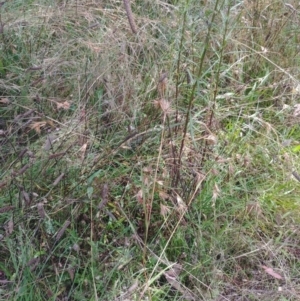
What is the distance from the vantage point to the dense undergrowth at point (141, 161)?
1786 millimetres

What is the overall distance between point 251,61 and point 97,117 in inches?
33.0

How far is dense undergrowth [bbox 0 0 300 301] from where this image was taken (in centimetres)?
179

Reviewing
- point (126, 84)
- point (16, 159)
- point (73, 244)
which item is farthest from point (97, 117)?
point (73, 244)

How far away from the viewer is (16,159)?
1949 millimetres

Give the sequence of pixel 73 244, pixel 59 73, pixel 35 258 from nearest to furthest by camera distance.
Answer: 1. pixel 35 258
2. pixel 73 244
3. pixel 59 73

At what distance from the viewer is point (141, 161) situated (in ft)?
6.48

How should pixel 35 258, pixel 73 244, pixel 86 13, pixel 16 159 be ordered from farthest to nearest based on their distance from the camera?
pixel 86 13 → pixel 16 159 → pixel 73 244 → pixel 35 258

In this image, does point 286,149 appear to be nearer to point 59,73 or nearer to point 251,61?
point 251,61

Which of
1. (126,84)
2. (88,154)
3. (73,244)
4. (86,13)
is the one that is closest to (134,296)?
(73,244)

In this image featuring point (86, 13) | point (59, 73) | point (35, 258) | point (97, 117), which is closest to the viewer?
point (35, 258)

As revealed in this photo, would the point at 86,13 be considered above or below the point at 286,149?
above

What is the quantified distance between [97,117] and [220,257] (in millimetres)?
681

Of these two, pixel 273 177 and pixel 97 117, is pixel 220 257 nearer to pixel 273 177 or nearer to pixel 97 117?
pixel 273 177

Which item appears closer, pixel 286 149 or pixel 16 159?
pixel 16 159
